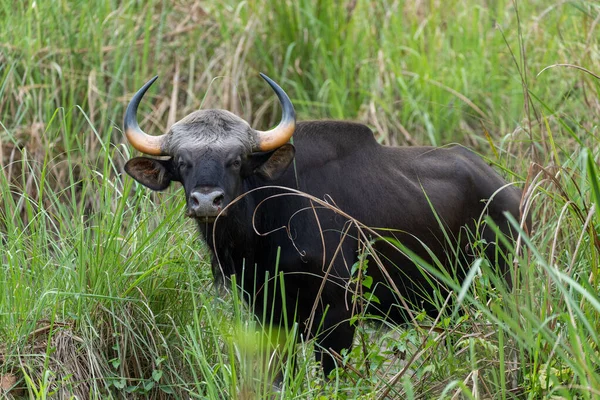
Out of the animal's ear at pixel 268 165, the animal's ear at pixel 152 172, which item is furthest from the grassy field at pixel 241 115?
the animal's ear at pixel 268 165

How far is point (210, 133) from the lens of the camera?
4770 millimetres

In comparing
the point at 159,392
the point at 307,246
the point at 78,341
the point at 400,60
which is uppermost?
the point at 400,60

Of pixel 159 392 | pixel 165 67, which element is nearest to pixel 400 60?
pixel 165 67

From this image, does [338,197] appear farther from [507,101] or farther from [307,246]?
[507,101]

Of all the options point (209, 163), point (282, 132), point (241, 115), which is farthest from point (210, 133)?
point (241, 115)

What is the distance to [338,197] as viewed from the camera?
514 cm

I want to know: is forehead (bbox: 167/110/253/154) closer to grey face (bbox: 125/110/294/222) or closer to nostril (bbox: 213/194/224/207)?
grey face (bbox: 125/110/294/222)

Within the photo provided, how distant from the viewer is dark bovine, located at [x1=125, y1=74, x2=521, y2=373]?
15.5ft

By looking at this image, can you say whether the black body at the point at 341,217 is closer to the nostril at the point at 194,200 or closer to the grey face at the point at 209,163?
the grey face at the point at 209,163

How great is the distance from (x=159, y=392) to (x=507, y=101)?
4377mm

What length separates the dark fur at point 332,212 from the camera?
4.85 m

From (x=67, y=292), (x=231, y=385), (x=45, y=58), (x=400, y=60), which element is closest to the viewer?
(x=231, y=385)

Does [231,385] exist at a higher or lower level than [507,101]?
lower

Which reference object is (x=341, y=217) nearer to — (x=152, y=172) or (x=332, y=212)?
(x=332, y=212)
